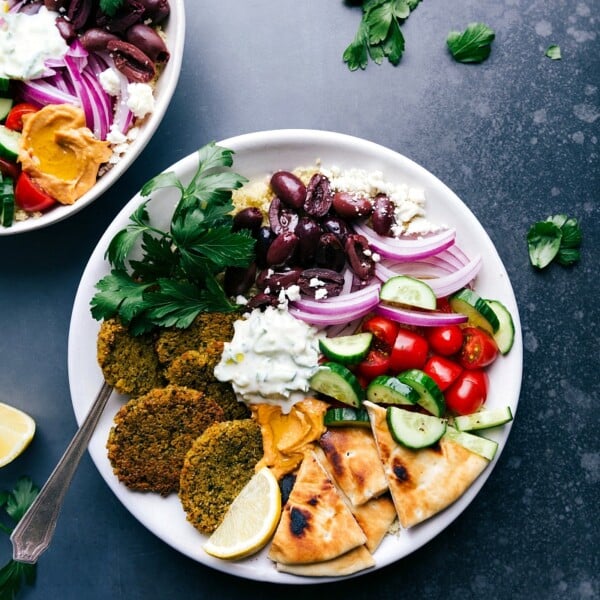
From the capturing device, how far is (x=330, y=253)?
10.4ft

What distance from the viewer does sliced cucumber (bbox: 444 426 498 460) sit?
3.08 m

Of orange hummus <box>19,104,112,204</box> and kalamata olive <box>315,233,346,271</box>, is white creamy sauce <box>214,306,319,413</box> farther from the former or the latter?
orange hummus <box>19,104,112,204</box>

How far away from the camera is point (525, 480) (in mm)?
3545

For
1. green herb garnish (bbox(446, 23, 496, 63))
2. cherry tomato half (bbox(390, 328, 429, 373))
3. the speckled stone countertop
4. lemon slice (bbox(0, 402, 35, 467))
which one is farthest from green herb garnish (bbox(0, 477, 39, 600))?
green herb garnish (bbox(446, 23, 496, 63))

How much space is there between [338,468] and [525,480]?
1045 millimetres

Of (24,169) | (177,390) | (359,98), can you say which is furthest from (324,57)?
(177,390)

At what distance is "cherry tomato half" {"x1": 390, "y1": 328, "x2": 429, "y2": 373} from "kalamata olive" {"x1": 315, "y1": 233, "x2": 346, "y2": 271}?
410 mm

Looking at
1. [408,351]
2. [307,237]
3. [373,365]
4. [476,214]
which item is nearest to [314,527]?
[373,365]

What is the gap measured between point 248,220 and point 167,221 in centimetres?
39

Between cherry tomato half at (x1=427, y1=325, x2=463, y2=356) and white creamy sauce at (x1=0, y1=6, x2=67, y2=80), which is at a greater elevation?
white creamy sauce at (x1=0, y1=6, x2=67, y2=80)

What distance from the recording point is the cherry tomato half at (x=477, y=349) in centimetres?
314

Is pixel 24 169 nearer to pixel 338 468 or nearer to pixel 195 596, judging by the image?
pixel 338 468

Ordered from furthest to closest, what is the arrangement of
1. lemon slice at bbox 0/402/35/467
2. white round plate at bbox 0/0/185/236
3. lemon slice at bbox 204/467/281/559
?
lemon slice at bbox 0/402/35/467, white round plate at bbox 0/0/185/236, lemon slice at bbox 204/467/281/559

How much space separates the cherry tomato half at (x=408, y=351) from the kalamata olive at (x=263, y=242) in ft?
2.28
